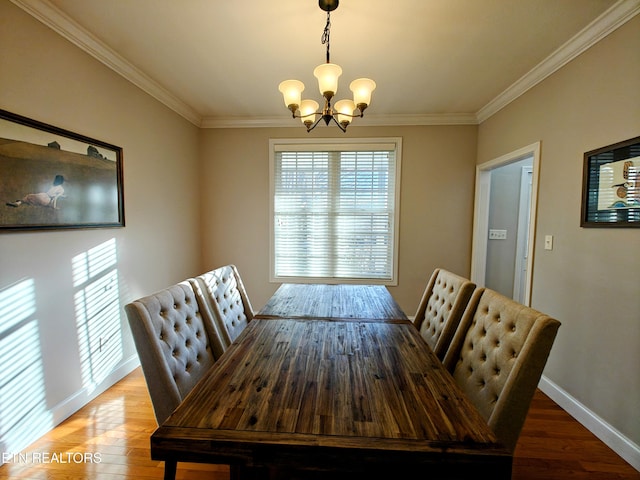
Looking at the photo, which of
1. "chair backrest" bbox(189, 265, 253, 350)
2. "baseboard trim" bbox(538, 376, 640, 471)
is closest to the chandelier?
"chair backrest" bbox(189, 265, 253, 350)

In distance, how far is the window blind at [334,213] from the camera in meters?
3.25

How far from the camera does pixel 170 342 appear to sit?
1.16m

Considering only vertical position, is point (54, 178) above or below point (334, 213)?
above

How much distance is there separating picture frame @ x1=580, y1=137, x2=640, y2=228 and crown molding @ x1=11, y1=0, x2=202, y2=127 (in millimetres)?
3414

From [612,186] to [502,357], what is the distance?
1.43 meters

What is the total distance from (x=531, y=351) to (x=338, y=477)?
0.93 m

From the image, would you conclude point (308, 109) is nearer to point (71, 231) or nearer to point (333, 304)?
point (333, 304)

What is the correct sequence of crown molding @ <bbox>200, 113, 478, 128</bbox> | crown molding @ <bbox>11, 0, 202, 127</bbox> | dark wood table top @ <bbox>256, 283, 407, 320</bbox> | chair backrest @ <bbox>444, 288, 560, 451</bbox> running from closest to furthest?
1. chair backrest @ <bbox>444, 288, 560, 451</bbox>
2. crown molding @ <bbox>11, 0, 202, 127</bbox>
3. dark wood table top @ <bbox>256, 283, 407, 320</bbox>
4. crown molding @ <bbox>200, 113, 478, 128</bbox>

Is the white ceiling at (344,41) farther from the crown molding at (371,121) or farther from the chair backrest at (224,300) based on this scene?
the chair backrest at (224,300)

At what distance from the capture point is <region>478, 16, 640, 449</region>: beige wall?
60.1 inches

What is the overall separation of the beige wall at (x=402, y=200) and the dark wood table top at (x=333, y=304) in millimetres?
1185

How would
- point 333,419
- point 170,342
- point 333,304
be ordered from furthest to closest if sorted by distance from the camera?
1. point 333,304
2. point 170,342
3. point 333,419

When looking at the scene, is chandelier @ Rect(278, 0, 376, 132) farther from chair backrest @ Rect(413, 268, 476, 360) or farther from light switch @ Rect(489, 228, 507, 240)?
light switch @ Rect(489, 228, 507, 240)

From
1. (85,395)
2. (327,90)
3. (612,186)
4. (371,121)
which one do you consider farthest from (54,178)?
(612,186)
